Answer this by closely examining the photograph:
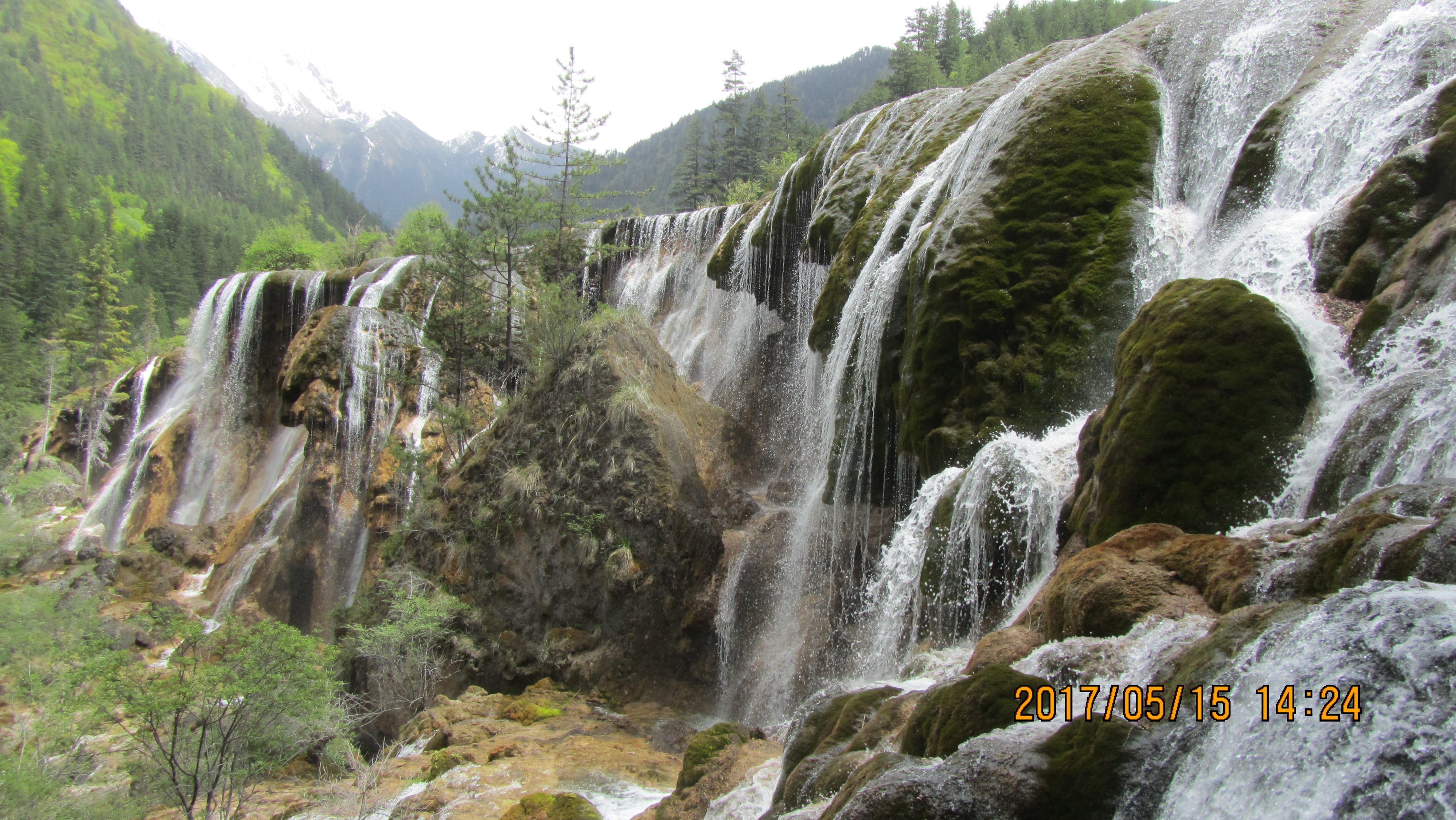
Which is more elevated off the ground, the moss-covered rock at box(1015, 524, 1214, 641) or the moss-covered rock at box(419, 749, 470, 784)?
the moss-covered rock at box(1015, 524, 1214, 641)

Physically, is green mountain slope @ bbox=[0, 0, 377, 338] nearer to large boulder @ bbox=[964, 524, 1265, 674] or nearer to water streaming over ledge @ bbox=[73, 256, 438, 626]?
water streaming over ledge @ bbox=[73, 256, 438, 626]

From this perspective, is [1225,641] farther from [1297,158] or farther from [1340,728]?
[1297,158]

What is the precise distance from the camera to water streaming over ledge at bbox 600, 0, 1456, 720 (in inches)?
214

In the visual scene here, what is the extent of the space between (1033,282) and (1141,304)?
4.51ft

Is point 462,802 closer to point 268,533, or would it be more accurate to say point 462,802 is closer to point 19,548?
point 268,533

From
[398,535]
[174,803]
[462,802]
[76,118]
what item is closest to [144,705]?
[174,803]

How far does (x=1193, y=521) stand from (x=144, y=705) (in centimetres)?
1077

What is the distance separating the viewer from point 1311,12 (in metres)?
10.9

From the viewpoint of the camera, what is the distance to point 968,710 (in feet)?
13.0

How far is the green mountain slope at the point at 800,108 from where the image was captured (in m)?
111
